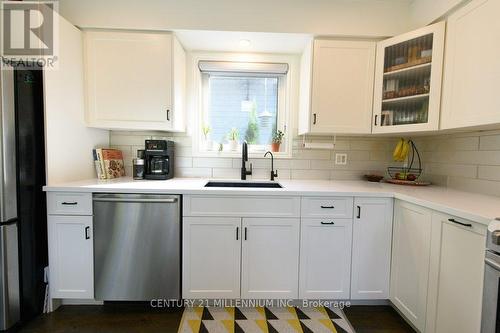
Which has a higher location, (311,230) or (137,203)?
(137,203)

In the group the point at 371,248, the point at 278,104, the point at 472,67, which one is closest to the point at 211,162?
the point at 278,104

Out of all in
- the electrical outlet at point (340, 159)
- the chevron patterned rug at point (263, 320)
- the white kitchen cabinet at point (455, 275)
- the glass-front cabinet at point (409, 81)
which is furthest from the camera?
the electrical outlet at point (340, 159)

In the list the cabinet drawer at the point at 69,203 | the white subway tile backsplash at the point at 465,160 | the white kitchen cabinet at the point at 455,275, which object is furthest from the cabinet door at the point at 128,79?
the white subway tile backsplash at the point at 465,160

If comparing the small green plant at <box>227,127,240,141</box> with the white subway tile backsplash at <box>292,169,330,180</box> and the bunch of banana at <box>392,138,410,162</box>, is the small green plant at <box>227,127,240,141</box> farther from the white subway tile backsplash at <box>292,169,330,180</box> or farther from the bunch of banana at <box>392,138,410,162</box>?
the bunch of banana at <box>392,138,410,162</box>

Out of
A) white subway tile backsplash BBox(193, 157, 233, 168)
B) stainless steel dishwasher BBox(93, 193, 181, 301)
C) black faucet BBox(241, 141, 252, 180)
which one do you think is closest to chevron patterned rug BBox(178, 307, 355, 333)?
stainless steel dishwasher BBox(93, 193, 181, 301)

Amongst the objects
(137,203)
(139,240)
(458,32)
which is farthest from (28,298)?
(458,32)

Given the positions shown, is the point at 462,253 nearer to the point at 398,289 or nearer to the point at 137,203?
the point at 398,289

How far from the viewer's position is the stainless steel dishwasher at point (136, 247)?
168 centimetres

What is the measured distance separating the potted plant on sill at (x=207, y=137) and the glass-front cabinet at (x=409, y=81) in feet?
5.10

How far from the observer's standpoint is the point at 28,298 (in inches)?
63.5

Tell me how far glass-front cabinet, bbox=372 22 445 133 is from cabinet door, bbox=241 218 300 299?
119 cm

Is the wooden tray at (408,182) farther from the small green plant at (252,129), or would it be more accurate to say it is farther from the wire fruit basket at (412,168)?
A: the small green plant at (252,129)

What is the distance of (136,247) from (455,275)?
77.7 inches

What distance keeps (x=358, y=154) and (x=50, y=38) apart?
2.75 meters
